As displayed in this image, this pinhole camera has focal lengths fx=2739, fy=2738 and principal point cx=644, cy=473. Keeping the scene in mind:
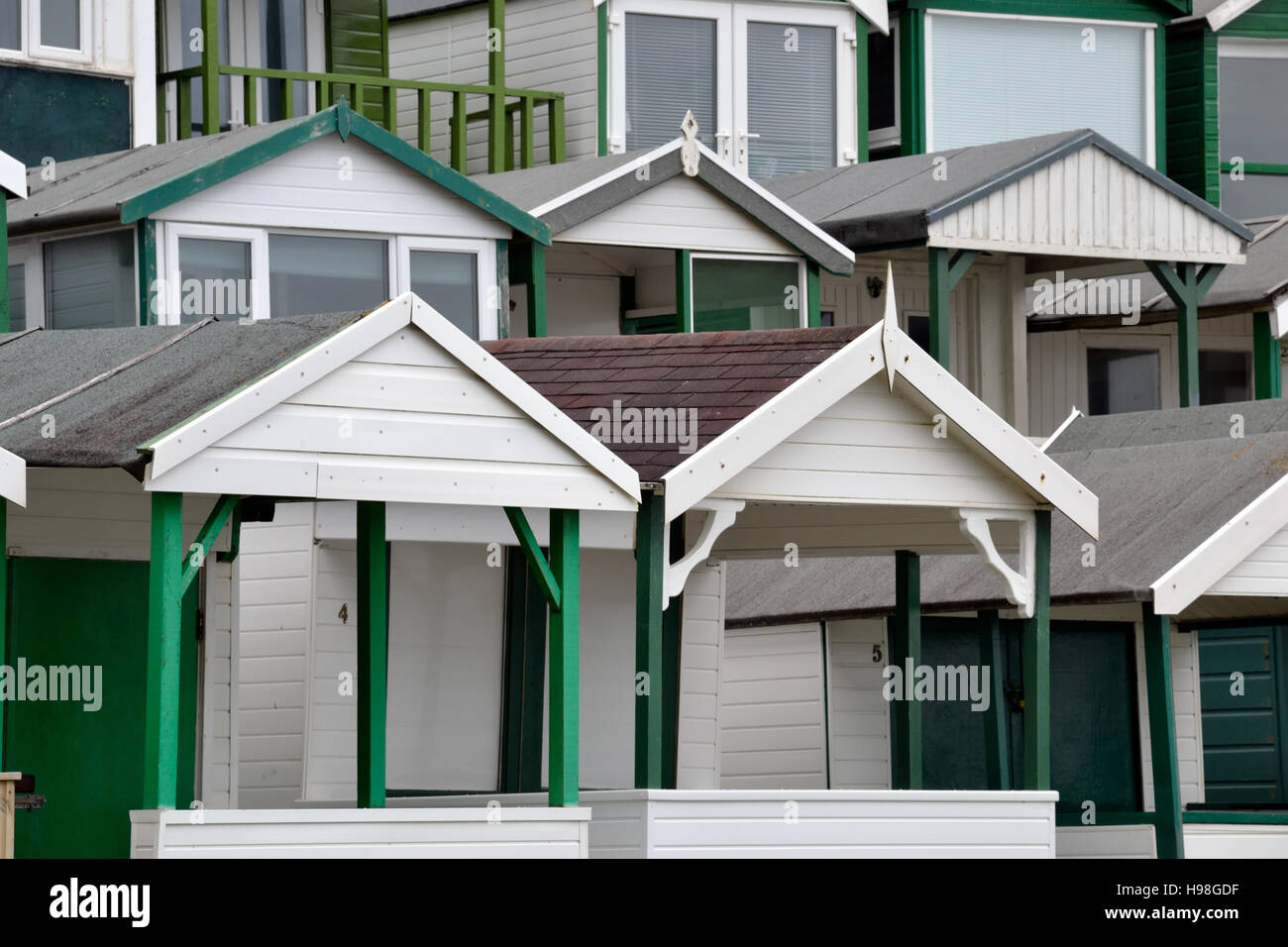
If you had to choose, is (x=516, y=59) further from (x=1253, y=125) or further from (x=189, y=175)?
(x=189, y=175)

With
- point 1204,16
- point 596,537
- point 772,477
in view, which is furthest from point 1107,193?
point 772,477

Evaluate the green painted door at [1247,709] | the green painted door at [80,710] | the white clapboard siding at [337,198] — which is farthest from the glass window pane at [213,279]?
the green painted door at [1247,709]

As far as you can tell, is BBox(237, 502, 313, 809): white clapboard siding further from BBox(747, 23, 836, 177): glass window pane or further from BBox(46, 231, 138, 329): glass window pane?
BBox(747, 23, 836, 177): glass window pane

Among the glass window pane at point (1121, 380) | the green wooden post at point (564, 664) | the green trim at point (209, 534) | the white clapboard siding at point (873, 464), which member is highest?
the glass window pane at point (1121, 380)

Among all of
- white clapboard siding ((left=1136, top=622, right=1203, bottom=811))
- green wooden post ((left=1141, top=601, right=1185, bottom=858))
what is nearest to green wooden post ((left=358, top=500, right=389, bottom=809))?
green wooden post ((left=1141, top=601, right=1185, bottom=858))

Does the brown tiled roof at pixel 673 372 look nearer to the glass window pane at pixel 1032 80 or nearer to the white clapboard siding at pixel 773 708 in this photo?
the white clapboard siding at pixel 773 708

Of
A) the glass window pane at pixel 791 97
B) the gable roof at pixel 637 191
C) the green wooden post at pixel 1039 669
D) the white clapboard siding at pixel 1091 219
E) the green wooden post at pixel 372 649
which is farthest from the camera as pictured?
the glass window pane at pixel 791 97

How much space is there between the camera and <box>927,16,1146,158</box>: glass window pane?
93.8 ft

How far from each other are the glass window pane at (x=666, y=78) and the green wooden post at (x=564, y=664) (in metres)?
12.1

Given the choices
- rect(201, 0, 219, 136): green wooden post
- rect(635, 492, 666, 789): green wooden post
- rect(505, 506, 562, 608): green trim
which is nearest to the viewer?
rect(505, 506, 562, 608): green trim

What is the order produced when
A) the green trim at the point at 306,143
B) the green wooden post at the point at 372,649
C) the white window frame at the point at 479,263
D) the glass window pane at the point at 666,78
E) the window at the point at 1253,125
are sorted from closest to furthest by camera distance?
1. the green wooden post at the point at 372,649
2. the green trim at the point at 306,143
3. the white window frame at the point at 479,263
4. the glass window pane at the point at 666,78
5. the window at the point at 1253,125

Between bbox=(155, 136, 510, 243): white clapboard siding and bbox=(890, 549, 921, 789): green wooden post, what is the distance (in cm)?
398

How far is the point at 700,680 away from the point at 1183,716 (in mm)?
3692

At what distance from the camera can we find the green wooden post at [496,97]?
25.2 m
